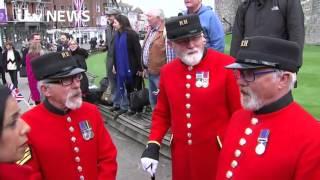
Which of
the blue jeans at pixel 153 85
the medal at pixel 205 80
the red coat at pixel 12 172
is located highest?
the medal at pixel 205 80

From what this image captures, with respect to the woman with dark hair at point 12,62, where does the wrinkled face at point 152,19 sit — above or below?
above

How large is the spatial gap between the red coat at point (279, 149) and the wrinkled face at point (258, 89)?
0.09 m

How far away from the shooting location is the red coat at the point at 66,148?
3.45 metres

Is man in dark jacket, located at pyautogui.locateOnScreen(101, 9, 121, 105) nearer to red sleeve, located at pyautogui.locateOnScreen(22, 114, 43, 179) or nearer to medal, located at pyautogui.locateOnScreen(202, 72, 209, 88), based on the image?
medal, located at pyautogui.locateOnScreen(202, 72, 209, 88)

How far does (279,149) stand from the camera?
8.14ft

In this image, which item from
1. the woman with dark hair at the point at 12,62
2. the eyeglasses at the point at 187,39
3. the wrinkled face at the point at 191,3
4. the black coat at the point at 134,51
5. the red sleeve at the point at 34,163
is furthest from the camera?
the woman with dark hair at the point at 12,62

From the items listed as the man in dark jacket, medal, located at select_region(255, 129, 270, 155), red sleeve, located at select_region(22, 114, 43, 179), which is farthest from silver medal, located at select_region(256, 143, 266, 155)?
the man in dark jacket

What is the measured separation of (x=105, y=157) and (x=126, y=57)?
5.10 metres

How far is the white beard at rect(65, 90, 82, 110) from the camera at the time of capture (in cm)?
341

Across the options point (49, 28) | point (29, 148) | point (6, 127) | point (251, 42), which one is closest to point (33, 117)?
point (29, 148)

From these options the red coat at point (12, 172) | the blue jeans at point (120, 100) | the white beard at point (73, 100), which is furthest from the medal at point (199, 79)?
the blue jeans at point (120, 100)

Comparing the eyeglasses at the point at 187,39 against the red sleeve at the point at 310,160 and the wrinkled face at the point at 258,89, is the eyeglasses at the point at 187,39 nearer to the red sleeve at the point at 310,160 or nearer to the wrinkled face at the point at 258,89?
the wrinkled face at the point at 258,89

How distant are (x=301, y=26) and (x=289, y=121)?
2.27 metres

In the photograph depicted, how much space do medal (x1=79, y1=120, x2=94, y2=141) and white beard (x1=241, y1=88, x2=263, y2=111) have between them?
1363 mm
